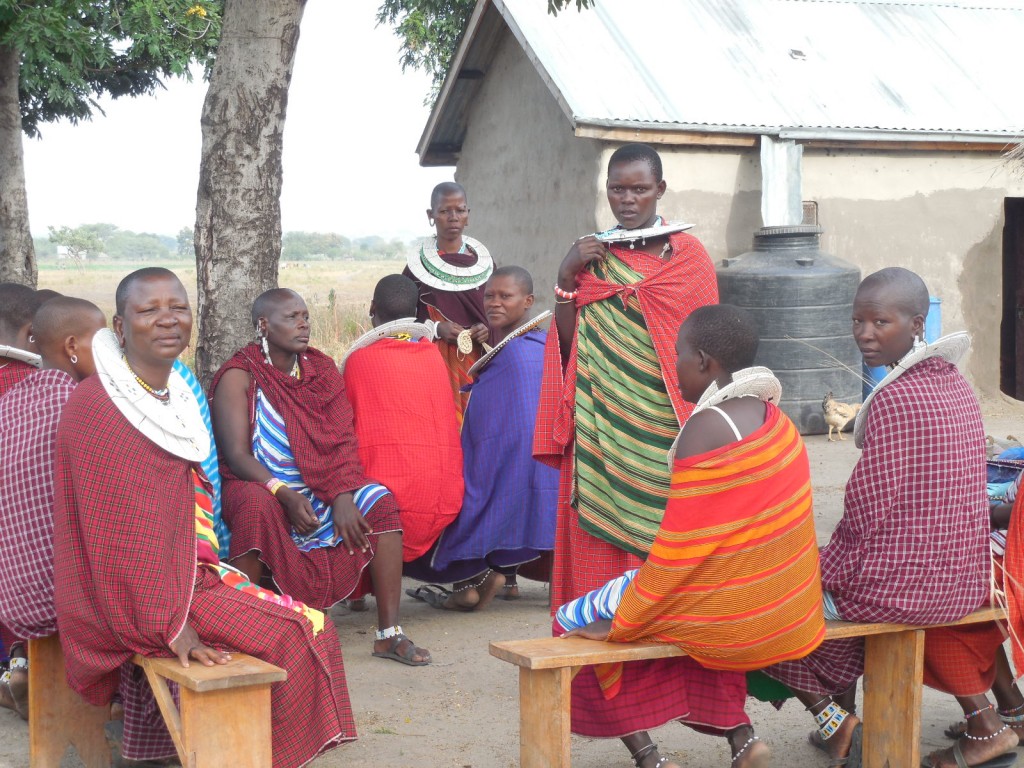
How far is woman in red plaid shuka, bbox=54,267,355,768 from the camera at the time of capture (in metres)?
3.31

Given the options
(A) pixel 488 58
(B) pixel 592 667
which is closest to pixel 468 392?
(B) pixel 592 667

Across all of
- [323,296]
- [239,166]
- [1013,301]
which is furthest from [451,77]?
[323,296]

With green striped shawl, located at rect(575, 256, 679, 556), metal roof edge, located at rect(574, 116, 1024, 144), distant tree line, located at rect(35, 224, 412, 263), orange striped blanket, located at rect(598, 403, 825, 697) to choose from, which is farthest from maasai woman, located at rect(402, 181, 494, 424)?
distant tree line, located at rect(35, 224, 412, 263)

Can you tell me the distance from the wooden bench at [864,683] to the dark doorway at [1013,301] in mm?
10351

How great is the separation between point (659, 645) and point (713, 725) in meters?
0.32

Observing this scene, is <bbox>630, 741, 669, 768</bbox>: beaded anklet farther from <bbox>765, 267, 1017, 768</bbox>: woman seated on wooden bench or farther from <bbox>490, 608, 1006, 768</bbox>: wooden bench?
<bbox>765, 267, 1017, 768</bbox>: woman seated on wooden bench

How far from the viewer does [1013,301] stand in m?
13.5

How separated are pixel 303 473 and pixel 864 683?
241 centimetres

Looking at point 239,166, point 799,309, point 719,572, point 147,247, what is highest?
point 147,247

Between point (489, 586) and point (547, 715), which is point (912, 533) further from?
point (489, 586)

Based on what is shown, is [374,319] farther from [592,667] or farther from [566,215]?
[566,215]

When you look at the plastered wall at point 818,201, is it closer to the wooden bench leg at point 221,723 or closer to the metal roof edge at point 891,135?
the metal roof edge at point 891,135

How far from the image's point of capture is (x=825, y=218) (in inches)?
456

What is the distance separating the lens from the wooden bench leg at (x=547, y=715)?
3.33m
